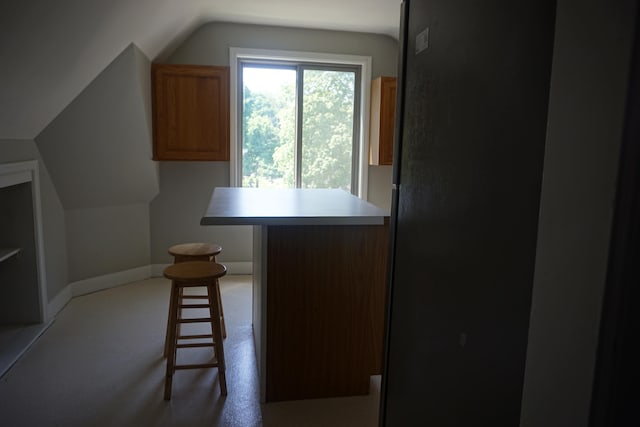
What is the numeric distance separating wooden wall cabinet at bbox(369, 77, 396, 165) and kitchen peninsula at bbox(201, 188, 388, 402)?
2157mm

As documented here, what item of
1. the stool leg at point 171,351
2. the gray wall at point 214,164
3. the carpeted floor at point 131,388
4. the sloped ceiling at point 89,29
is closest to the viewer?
the sloped ceiling at point 89,29

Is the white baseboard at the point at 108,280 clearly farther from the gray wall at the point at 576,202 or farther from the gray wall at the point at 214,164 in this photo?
the gray wall at the point at 576,202

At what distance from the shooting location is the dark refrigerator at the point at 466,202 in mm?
782

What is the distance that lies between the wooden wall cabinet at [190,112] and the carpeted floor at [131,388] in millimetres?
1552

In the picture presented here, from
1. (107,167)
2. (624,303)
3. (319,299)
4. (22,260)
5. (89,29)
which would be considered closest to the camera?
(624,303)

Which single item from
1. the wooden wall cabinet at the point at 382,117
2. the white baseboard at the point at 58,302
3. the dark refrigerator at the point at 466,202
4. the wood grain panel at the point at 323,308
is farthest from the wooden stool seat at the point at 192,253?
the wooden wall cabinet at the point at 382,117

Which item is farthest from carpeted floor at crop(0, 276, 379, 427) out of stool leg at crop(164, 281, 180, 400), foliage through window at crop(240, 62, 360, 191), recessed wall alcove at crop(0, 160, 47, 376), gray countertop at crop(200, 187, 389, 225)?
foliage through window at crop(240, 62, 360, 191)

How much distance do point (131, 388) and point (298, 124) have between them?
2.95 m

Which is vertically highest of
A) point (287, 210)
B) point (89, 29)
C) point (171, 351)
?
point (89, 29)

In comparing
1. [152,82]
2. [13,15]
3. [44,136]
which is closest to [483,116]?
[13,15]

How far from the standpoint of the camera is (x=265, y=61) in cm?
443

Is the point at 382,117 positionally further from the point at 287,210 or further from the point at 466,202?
the point at 466,202

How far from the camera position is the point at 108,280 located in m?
4.02

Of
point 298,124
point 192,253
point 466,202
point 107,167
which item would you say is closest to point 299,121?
point 298,124
